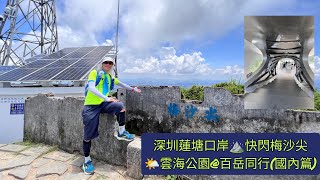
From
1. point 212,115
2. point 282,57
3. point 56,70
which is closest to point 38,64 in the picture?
point 56,70

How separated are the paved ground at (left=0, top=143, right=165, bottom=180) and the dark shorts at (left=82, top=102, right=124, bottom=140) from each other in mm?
558

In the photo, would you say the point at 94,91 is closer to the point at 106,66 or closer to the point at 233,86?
the point at 106,66

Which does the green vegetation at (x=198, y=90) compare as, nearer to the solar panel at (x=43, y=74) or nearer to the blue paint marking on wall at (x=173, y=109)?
the blue paint marking on wall at (x=173, y=109)

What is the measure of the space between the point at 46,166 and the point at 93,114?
48.0 inches

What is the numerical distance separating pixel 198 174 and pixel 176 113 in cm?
283

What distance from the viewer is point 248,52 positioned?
423 cm

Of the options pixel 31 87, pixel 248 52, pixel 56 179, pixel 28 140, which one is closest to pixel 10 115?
pixel 31 87

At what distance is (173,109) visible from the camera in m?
6.14

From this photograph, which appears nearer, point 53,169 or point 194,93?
point 53,169

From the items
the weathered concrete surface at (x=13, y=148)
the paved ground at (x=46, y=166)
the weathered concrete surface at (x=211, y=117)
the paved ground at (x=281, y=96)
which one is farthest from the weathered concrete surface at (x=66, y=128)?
the paved ground at (x=281, y=96)

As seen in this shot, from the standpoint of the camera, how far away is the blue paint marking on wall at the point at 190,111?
5.87 meters

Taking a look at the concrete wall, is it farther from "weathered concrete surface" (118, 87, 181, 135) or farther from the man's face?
the man's face

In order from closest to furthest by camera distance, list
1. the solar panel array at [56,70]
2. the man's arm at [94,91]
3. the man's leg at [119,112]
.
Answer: the man's arm at [94,91] → the man's leg at [119,112] → the solar panel array at [56,70]

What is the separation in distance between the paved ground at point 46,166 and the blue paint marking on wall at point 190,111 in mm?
2850
